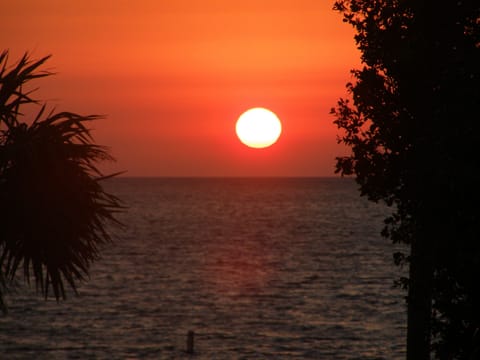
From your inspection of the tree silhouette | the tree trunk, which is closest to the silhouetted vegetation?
the tree trunk

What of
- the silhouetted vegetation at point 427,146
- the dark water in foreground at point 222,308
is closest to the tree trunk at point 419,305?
the silhouetted vegetation at point 427,146

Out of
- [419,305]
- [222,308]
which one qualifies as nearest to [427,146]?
[419,305]

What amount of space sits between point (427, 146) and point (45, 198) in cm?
622

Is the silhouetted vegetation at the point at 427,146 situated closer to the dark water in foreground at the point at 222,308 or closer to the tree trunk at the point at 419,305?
the tree trunk at the point at 419,305

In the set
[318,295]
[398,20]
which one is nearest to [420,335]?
[398,20]

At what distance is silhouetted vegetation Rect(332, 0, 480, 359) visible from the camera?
46.9 ft

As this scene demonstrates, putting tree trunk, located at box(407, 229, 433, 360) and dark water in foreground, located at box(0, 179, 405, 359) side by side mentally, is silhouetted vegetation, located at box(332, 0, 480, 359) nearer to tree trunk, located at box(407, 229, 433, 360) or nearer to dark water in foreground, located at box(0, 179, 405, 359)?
tree trunk, located at box(407, 229, 433, 360)

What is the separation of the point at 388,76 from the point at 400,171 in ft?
6.80

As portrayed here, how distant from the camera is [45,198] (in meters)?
12.9

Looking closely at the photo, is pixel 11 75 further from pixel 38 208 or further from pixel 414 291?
pixel 414 291

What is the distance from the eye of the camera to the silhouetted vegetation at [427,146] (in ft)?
46.9

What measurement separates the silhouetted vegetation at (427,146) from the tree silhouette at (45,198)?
219 inches

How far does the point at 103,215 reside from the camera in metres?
13.5

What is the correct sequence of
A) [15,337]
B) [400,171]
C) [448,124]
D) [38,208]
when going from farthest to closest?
[15,337]
[400,171]
[448,124]
[38,208]
